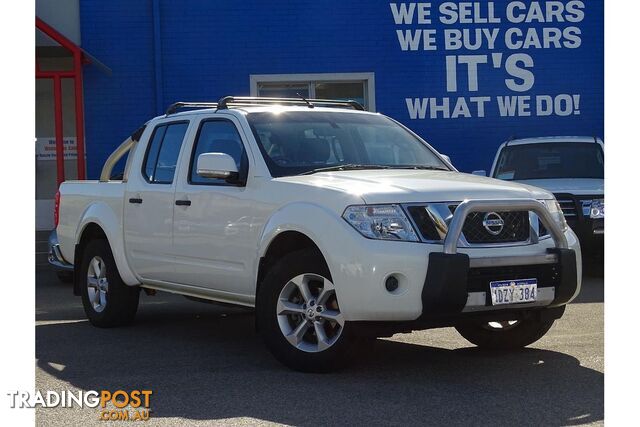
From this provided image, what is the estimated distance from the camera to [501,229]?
6.69 m

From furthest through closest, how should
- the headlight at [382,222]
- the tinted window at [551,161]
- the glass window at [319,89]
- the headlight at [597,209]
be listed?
1. the glass window at [319,89]
2. the tinted window at [551,161]
3. the headlight at [597,209]
4. the headlight at [382,222]

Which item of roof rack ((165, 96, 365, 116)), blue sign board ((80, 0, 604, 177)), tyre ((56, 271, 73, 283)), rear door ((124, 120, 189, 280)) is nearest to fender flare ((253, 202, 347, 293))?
rear door ((124, 120, 189, 280))

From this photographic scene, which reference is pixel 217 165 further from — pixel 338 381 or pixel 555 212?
pixel 555 212

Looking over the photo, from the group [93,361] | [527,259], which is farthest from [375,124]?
[93,361]

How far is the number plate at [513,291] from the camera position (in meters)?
6.50

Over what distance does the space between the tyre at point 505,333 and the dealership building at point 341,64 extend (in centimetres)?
1163

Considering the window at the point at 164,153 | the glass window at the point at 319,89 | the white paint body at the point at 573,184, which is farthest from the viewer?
the glass window at the point at 319,89

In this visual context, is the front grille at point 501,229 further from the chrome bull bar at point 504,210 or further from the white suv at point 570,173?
the white suv at point 570,173

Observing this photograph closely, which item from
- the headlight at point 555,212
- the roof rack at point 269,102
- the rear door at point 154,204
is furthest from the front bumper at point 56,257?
the headlight at point 555,212

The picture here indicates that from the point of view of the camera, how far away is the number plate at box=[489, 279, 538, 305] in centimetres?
650

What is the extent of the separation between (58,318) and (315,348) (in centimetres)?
442

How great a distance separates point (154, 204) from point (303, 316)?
2232mm

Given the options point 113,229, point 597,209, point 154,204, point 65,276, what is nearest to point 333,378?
point 154,204

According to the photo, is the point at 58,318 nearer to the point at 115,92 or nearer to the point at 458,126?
the point at 115,92
